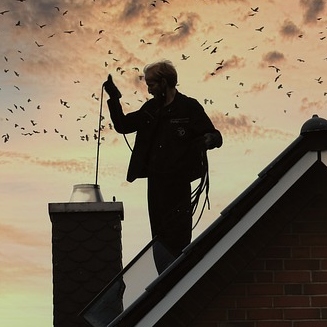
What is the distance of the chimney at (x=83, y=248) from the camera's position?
11.6 metres

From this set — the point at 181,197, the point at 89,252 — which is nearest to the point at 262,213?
the point at 181,197

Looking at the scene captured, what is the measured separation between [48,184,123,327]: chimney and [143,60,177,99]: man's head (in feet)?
8.59

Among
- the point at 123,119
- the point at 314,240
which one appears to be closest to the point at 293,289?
the point at 314,240

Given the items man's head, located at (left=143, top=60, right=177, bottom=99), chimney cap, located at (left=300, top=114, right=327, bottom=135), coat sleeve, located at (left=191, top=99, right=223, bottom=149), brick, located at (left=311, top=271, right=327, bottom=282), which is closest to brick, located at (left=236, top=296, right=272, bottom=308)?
brick, located at (left=311, top=271, right=327, bottom=282)

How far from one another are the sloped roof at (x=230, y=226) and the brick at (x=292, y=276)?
47 centimetres

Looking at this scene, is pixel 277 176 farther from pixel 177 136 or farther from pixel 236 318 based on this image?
pixel 177 136

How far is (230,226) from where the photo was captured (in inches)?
289

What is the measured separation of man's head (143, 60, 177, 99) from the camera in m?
9.30

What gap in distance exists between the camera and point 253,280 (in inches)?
309

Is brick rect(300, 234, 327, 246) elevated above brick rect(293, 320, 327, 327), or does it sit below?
above

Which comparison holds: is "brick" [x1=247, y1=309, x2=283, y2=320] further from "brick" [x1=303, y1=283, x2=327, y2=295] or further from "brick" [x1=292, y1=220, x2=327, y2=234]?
Result: "brick" [x1=292, y1=220, x2=327, y2=234]

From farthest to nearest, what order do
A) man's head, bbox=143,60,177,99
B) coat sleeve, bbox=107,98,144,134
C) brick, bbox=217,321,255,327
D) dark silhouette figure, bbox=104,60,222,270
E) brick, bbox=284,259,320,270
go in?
coat sleeve, bbox=107,98,144,134 → man's head, bbox=143,60,177,99 → dark silhouette figure, bbox=104,60,222,270 → brick, bbox=284,259,320,270 → brick, bbox=217,321,255,327

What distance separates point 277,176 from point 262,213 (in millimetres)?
271

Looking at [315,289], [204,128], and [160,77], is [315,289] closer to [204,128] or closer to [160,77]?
[204,128]
